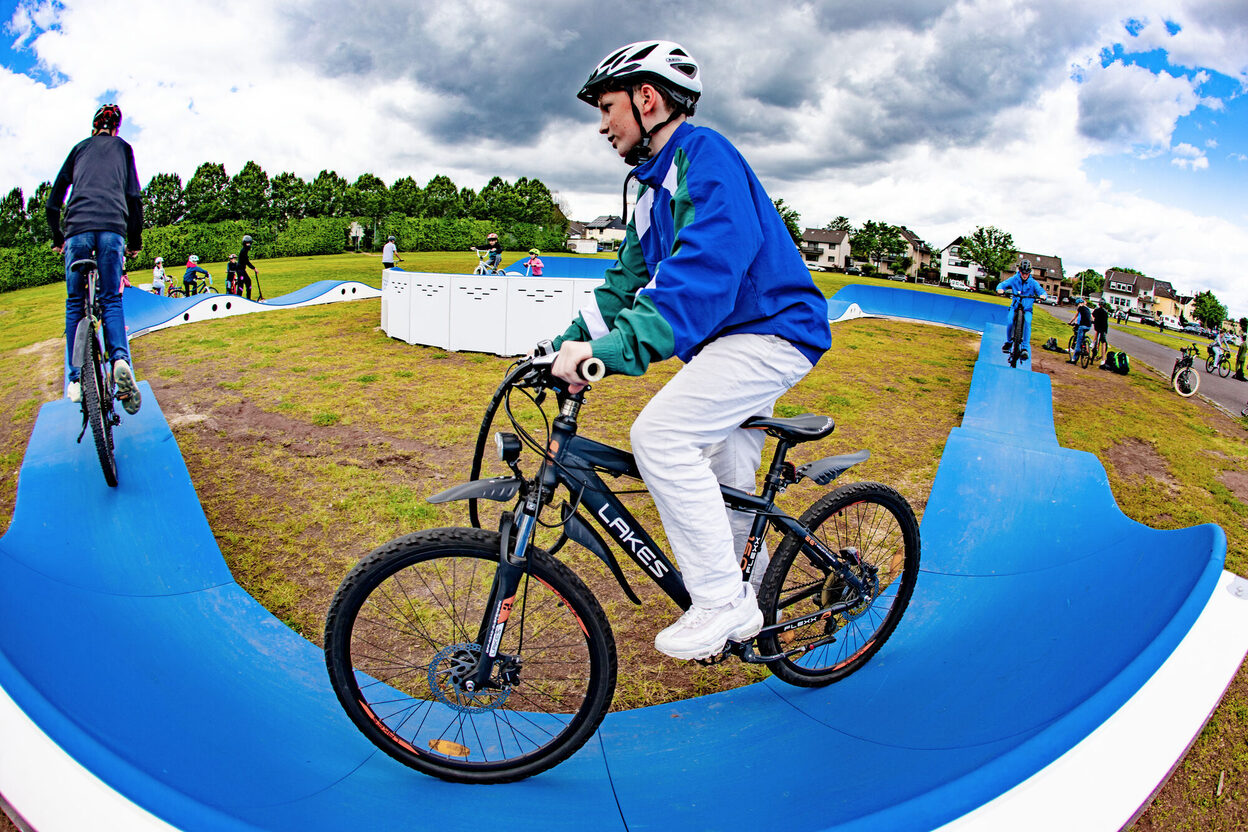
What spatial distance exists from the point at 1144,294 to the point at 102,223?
144 m

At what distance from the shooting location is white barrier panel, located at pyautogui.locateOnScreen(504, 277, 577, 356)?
35.8 feet

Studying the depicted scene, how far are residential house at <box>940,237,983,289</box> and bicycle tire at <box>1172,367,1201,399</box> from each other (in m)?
110

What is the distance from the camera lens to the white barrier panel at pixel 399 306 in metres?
Answer: 12.4

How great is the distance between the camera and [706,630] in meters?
2.04

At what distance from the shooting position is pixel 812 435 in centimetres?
234

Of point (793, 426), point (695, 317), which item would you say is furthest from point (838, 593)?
point (695, 317)

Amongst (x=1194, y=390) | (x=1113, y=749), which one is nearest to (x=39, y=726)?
(x=1113, y=749)

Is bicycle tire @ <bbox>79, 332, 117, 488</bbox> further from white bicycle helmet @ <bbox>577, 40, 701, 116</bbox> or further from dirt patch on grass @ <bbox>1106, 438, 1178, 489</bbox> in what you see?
dirt patch on grass @ <bbox>1106, 438, 1178, 489</bbox>

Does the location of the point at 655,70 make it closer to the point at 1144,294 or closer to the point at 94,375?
the point at 94,375

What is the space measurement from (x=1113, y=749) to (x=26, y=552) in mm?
3973

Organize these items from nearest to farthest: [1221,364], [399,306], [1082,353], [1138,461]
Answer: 1. [1138,461]
2. [399,306]
3. [1082,353]
4. [1221,364]

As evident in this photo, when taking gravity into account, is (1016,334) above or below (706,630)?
above

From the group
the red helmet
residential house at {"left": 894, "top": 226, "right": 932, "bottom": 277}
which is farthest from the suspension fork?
residential house at {"left": 894, "top": 226, "right": 932, "bottom": 277}

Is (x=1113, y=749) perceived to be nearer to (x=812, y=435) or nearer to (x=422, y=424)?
(x=812, y=435)
